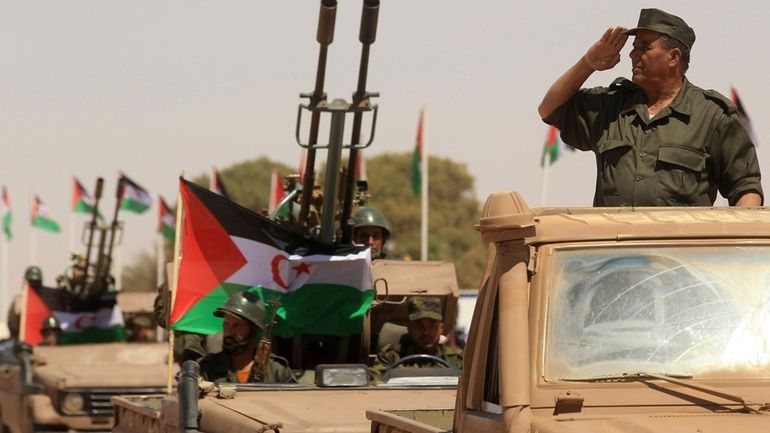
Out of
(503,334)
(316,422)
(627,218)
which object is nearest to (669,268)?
(627,218)

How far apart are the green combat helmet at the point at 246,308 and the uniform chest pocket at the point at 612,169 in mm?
3727

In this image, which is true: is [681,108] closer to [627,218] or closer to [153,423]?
[627,218]

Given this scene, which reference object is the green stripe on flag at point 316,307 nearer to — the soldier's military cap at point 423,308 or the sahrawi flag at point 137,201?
the soldier's military cap at point 423,308

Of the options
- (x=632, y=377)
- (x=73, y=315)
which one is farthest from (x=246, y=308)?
(x=73, y=315)

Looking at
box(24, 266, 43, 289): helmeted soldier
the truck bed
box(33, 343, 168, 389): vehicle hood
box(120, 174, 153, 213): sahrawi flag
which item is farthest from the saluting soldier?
box(120, 174, 153, 213): sahrawi flag

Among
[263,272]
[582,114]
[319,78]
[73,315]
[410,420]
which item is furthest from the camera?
[73,315]

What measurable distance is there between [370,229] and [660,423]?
337 inches

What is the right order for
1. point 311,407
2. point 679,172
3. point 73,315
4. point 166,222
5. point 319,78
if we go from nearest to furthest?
point 679,172 < point 311,407 < point 319,78 < point 73,315 < point 166,222

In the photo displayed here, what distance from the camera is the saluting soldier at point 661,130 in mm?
6316

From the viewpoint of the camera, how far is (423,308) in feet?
38.7

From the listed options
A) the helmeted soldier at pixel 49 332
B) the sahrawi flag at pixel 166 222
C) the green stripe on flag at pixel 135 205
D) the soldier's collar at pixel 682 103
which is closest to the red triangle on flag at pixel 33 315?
the helmeted soldier at pixel 49 332

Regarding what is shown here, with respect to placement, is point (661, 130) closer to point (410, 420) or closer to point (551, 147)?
point (410, 420)

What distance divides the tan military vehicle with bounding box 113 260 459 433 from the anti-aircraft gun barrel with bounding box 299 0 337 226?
88 cm

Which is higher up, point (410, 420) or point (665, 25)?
point (665, 25)
